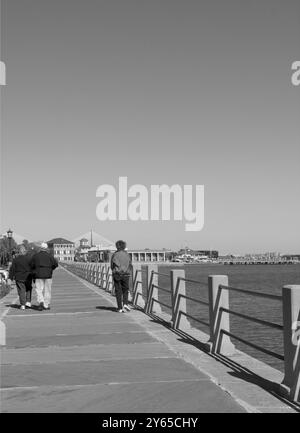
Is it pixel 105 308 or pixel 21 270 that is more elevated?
pixel 21 270

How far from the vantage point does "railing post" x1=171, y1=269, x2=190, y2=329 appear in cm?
1148

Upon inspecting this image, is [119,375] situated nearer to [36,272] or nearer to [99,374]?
[99,374]

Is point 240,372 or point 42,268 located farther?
point 42,268

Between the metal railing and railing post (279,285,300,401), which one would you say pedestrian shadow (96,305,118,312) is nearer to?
the metal railing

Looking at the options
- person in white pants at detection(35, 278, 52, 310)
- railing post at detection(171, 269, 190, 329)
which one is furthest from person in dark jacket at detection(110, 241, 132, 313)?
railing post at detection(171, 269, 190, 329)

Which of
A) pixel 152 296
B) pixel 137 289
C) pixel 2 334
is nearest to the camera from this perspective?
pixel 2 334

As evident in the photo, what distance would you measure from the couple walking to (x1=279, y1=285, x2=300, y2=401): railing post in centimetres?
999

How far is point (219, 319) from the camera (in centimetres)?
895

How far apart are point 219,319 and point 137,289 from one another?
8.63m

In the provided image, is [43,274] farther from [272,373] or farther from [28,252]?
[272,373]

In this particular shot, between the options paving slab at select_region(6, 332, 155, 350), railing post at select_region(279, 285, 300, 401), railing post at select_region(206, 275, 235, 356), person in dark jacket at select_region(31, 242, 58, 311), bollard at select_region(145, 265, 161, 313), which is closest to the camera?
railing post at select_region(279, 285, 300, 401)

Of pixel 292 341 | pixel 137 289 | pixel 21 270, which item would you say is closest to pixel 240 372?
pixel 292 341
